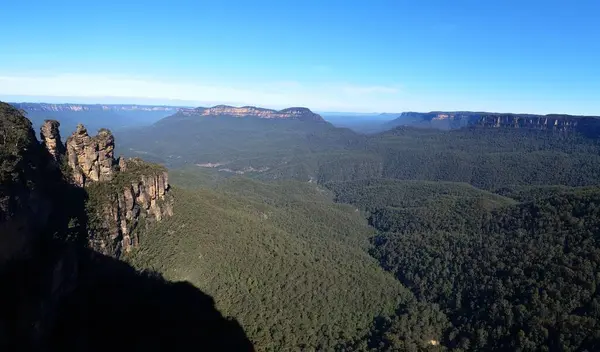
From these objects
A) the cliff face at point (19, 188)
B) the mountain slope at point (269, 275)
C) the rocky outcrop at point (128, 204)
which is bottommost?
the mountain slope at point (269, 275)

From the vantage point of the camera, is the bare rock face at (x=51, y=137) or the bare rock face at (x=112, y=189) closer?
the bare rock face at (x=51, y=137)

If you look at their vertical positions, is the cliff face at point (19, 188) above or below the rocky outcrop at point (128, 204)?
above

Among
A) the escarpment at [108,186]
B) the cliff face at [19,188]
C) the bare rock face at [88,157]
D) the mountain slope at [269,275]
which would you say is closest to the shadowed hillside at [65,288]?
the cliff face at [19,188]

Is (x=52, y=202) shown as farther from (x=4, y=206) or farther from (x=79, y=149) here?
(x=79, y=149)

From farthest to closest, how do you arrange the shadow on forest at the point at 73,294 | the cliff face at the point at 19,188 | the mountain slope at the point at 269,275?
the mountain slope at the point at 269,275 < the shadow on forest at the point at 73,294 < the cliff face at the point at 19,188

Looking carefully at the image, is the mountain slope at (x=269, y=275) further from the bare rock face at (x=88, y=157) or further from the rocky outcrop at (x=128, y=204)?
the bare rock face at (x=88, y=157)

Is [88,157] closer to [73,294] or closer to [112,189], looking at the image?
[112,189]

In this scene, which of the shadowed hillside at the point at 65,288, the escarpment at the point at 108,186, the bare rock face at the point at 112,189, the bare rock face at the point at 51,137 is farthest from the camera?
the bare rock face at the point at 112,189

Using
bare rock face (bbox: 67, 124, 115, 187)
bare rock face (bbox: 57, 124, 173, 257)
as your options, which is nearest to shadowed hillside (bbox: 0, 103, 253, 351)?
bare rock face (bbox: 57, 124, 173, 257)

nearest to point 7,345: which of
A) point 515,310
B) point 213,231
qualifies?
point 213,231
